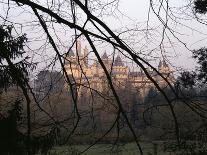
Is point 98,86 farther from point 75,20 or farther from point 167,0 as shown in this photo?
point 167,0

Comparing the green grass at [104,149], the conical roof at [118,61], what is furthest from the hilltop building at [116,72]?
the green grass at [104,149]

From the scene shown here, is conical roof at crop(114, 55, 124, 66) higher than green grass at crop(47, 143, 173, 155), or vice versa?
conical roof at crop(114, 55, 124, 66)

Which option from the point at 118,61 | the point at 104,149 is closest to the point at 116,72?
the point at 118,61

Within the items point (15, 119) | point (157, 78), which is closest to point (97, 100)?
point (157, 78)

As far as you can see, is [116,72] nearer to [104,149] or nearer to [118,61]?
[118,61]

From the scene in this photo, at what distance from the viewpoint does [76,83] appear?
2.95 m

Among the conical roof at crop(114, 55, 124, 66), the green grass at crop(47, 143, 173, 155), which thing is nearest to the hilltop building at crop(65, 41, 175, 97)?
the conical roof at crop(114, 55, 124, 66)

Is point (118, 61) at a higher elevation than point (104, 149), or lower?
higher

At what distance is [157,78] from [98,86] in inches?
26.4

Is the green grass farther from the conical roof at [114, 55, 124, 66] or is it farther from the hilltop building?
the conical roof at [114, 55, 124, 66]

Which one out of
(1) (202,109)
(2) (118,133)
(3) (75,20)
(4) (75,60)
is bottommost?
(2) (118,133)

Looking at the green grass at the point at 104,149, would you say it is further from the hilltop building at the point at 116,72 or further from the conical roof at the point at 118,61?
the conical roof at the point at 118,61

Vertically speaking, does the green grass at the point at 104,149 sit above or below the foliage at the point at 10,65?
below

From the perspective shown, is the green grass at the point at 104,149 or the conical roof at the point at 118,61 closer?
the conical roof at the point at 118,61
